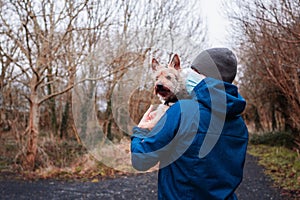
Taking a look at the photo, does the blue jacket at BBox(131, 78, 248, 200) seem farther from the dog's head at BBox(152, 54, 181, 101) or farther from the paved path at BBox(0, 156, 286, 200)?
the paved path at BBox(0, 156, 286, 200)

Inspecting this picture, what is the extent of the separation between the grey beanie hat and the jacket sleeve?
28 cm

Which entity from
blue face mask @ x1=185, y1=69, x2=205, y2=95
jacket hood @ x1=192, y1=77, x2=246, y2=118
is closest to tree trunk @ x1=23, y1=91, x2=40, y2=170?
blue face mask @ x1=185, y1=69, x2=205, y2=95

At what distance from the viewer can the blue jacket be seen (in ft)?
5.06

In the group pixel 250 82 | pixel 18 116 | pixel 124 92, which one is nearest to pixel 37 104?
pixel 18 116

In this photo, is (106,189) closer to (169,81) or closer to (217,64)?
(169,81)

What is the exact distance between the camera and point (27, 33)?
7973 millimetres

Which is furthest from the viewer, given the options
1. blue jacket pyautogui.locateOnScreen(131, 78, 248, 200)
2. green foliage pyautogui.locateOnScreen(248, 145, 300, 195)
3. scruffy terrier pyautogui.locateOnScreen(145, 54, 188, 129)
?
green foliage pyautogui.locateOnScreen(248, 145, 300, 195)

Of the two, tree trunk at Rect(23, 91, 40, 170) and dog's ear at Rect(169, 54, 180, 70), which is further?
tree trunk at Rect(23, 91, 40, 170)

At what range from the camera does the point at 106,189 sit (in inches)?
271

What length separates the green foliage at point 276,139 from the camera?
41.8 ft

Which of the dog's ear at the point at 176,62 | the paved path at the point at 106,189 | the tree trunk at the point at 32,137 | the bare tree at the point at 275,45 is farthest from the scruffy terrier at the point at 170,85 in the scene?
the tree trunk at the point at 32,137

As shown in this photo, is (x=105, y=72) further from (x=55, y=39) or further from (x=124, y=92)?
(x=124, y=92)

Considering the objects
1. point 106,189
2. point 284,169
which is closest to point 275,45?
point 284,169

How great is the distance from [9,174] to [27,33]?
143 inches
